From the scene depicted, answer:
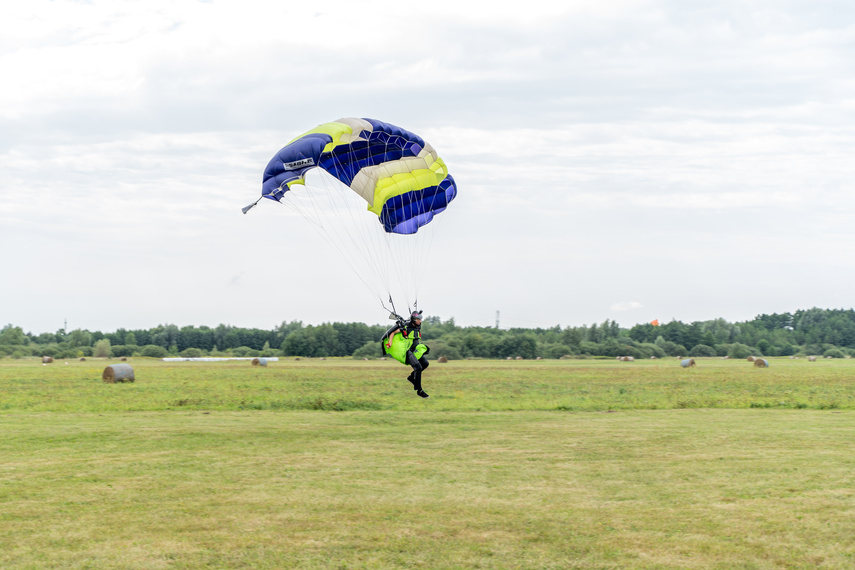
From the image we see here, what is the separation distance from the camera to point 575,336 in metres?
117

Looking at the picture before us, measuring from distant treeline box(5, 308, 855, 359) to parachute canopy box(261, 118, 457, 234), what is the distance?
7576 centimetres

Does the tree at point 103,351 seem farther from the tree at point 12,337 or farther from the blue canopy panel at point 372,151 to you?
the blue canopy panel at point 372,151

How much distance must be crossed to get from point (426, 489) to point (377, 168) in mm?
10056

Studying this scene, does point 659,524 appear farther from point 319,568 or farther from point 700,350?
point 700,350

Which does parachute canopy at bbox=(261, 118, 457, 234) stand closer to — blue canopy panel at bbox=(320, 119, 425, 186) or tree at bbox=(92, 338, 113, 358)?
blue canopy panel at bbox=(320, 119, 425, 186)

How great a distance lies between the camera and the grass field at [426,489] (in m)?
7.88

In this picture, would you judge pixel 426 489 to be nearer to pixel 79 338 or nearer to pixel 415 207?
pixel 415 207

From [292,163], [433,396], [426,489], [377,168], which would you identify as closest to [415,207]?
[377,168]

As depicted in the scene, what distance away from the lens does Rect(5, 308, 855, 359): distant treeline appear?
10556 cm

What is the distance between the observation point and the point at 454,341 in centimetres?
10231

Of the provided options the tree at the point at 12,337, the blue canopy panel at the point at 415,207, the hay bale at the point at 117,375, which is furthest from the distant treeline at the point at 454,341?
the blue canopy panel at the point at 415,207

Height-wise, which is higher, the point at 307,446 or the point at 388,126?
the point at 388,126

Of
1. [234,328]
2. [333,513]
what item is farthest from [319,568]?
[234,328]

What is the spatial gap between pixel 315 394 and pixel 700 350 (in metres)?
105
